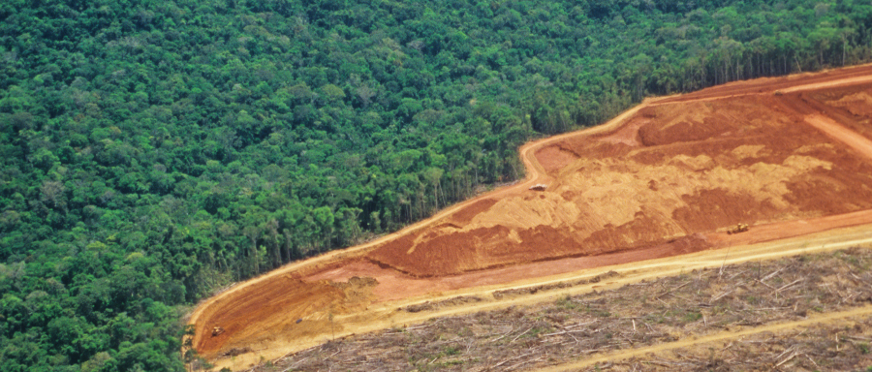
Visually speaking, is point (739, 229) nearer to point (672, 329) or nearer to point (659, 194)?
point (659, 194)

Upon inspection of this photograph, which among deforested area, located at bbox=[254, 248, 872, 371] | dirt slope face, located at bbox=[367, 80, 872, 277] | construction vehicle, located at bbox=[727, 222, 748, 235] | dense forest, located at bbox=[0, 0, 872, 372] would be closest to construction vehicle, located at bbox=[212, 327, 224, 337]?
dense forest, located at bbox=[0, 0, 872, 372]

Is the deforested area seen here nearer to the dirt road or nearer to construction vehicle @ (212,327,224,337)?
the dirt road

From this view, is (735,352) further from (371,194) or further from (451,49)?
(451,49)

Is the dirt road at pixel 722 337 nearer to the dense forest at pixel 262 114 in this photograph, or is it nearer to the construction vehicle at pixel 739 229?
the construction vehicle at pixel 739 229

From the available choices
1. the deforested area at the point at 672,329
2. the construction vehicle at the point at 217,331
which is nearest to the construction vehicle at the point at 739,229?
the deforested area at the point at 672,329

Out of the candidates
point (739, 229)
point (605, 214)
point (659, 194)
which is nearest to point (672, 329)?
point (739, 229)

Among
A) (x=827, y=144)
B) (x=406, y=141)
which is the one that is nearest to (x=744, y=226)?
(x=827, y=144)
